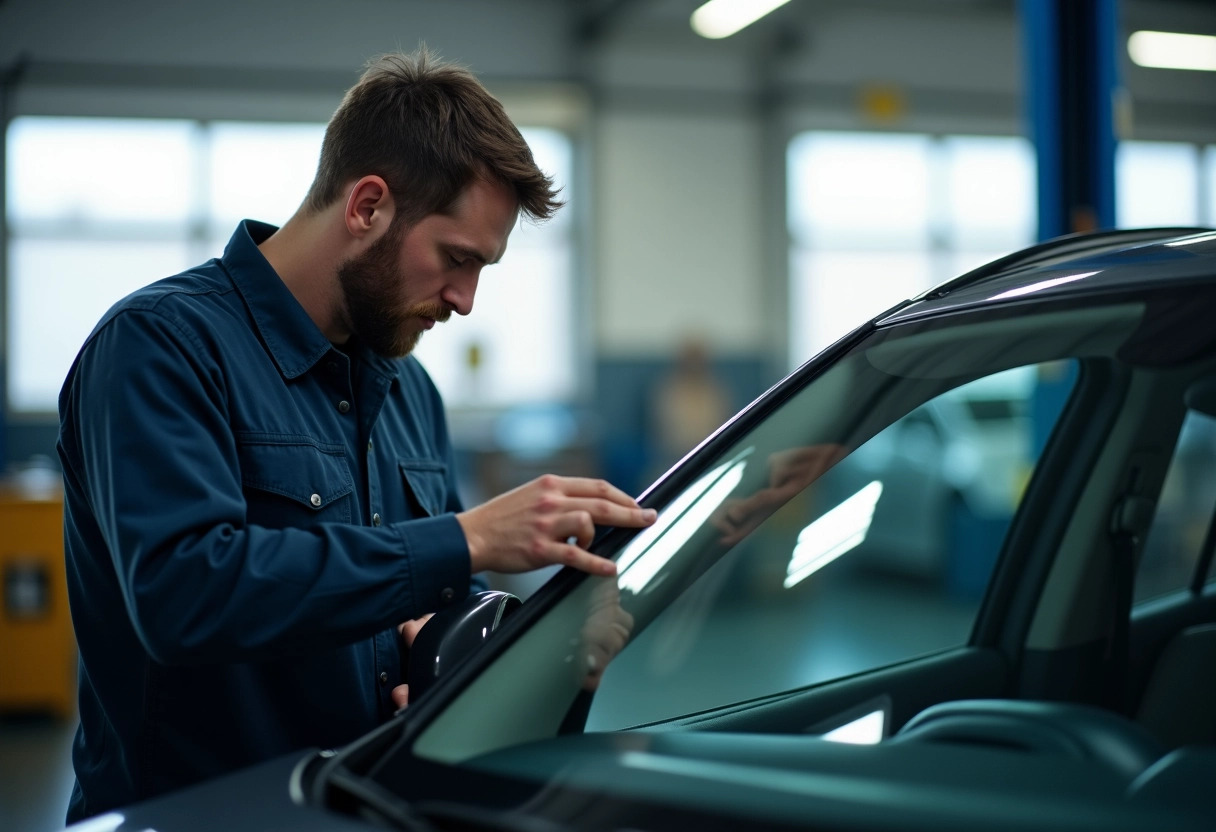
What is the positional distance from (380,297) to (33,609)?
3.82 m

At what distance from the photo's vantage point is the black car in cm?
87

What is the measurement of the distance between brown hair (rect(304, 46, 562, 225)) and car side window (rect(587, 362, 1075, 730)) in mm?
3337

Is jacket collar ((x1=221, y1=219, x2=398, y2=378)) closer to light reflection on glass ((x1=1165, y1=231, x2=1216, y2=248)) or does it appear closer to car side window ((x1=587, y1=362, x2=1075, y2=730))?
light reflection on glass ((x1=1165, y1=231, x2=1216, y2=248))

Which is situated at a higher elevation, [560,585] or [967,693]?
[560,585]

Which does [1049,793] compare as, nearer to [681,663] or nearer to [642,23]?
[681,663]

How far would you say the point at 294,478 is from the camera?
1.29 meters

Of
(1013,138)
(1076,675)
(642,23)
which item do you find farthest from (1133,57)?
(1076,675)

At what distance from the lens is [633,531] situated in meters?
1.13

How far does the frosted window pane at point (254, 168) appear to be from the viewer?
8477 millimetres

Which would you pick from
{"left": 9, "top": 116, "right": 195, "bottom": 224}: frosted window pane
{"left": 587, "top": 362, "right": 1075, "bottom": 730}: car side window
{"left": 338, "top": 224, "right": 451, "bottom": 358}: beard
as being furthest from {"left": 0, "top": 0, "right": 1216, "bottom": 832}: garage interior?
{"left": 338, "top": 224, "right": 451, "bottom": 358}: beard

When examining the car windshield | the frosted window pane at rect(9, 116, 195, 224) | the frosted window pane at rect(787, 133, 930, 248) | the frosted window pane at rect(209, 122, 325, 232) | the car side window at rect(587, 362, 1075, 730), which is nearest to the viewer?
the car windshield

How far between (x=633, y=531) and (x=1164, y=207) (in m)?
10.0

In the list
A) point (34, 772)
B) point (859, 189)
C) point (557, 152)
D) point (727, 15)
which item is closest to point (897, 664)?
point (34, 772)

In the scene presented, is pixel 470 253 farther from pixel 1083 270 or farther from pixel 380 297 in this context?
pixel 1083 270
